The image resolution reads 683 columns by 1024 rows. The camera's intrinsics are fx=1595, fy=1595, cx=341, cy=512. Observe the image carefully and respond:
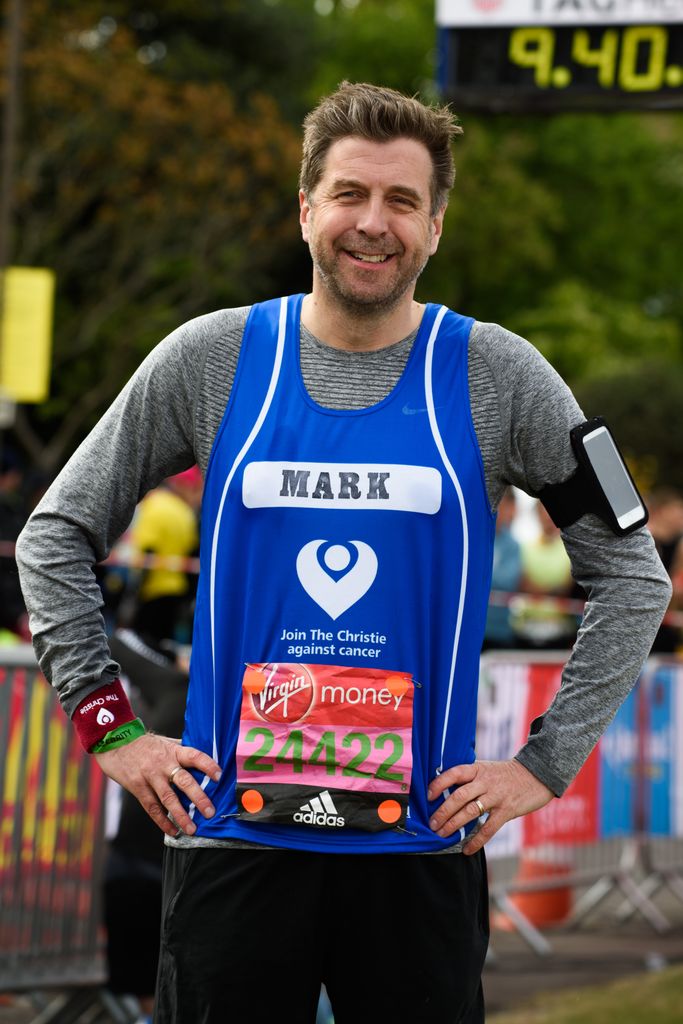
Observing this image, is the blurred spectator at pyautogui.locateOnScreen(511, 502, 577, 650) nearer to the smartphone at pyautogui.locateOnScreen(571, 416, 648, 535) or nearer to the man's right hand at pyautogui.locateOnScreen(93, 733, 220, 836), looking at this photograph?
the smartphone at pyautogui.locateOnScreen(571, 416, 648, 535)

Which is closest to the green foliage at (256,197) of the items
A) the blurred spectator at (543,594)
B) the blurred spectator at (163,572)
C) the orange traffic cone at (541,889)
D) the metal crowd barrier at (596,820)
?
the blurred spectator at (543,594)

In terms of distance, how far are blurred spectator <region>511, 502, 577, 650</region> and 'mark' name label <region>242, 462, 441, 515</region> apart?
9.08 metres

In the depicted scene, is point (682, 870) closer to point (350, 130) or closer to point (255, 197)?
point (350, 130)

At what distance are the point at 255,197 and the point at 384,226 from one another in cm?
2648

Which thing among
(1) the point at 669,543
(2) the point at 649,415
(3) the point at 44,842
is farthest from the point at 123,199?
(3) the point at 44,842

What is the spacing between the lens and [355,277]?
282cm

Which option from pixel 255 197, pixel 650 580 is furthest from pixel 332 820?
pixel 255 197

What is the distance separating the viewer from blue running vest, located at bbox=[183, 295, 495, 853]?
2.71m

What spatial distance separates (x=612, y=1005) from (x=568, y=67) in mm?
3923

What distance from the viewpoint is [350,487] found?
273 centimetres

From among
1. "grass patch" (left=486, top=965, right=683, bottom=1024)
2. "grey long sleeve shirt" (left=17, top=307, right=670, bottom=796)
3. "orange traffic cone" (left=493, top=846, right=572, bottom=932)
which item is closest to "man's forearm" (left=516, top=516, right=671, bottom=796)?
"grey long sleeve shirt" (left=17, top=307, right=670, bottom=796)

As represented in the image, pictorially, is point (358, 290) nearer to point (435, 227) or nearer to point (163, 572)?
point (435, 227)

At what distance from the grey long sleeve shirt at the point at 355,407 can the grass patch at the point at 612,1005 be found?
3.53 metres

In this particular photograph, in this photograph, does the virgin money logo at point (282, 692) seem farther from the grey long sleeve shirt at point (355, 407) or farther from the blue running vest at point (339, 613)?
the grey long sleeve shirt at point (355, 407)
